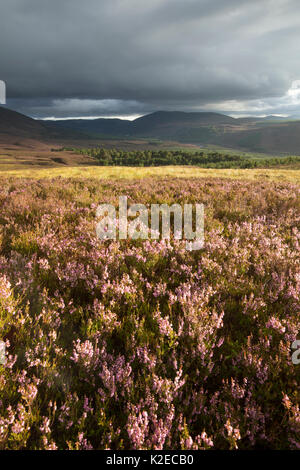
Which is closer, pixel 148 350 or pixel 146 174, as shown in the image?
pixel 148 350

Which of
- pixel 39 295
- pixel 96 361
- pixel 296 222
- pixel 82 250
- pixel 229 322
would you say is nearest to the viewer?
pixel 96 361

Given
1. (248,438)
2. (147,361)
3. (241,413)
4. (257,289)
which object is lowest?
(248,438)

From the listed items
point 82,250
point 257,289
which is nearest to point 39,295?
point 82,250

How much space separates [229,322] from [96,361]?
54.2 inches

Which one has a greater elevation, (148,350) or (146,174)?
(146,174)

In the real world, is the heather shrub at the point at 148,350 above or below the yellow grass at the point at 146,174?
below

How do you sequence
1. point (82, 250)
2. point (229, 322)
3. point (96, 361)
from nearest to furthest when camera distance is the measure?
point (96, 361) < point (229, 322) < point (82, 250)

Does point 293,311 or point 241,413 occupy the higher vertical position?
point 293,311

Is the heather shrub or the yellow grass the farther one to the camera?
the yellow grass

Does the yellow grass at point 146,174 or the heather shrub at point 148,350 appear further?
the yellow grass at point 146,174

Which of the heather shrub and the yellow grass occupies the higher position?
the yellow grass
